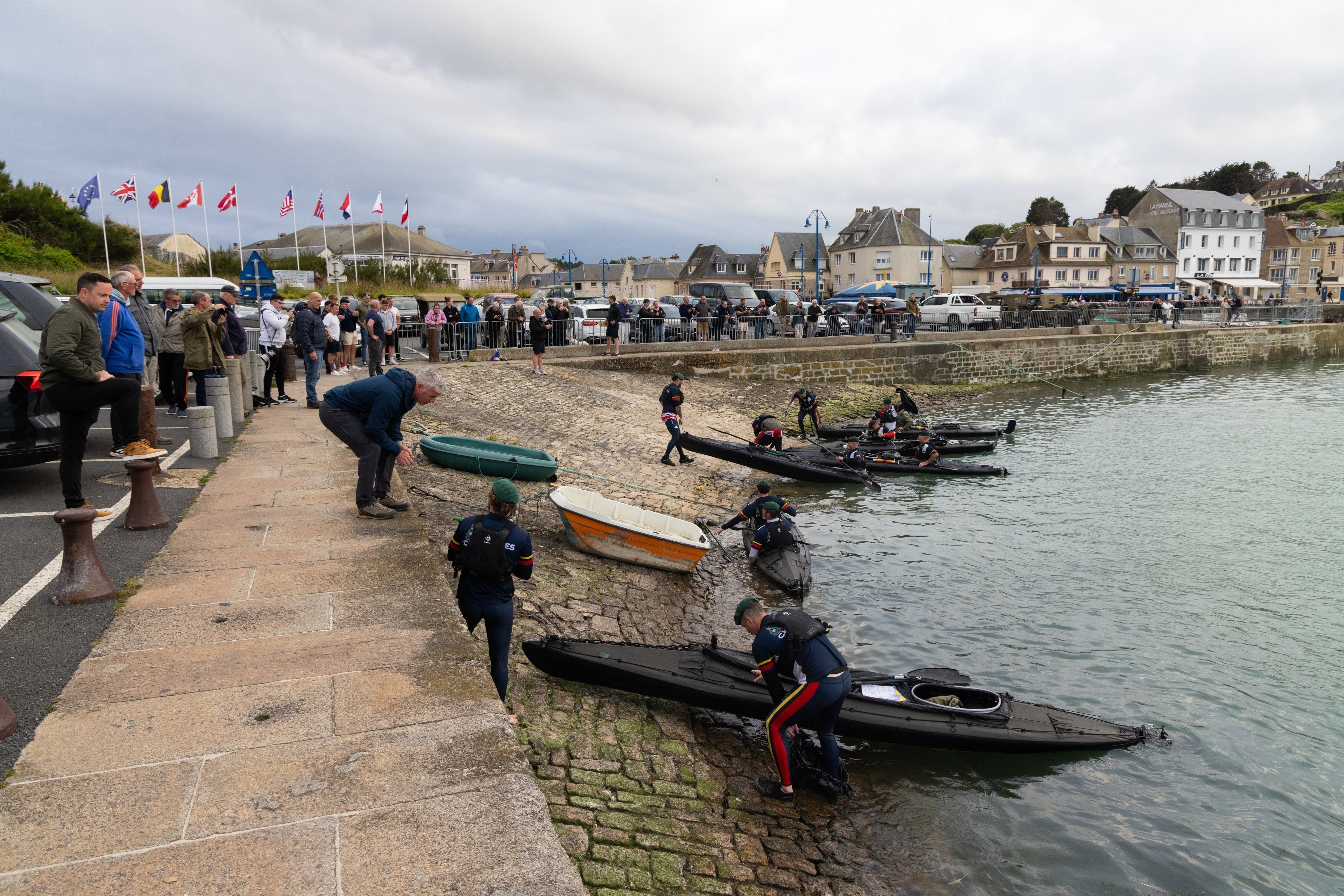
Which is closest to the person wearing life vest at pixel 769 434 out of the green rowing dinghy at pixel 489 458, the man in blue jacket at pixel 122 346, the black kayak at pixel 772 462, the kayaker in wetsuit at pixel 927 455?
the black kayak at pixel 772 462

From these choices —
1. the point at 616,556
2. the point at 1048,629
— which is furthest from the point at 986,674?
the point at 616,556

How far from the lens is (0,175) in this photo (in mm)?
32375

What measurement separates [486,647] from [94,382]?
4185mm

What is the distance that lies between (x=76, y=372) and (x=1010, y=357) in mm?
35576

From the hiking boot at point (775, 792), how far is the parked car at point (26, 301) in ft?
30.5

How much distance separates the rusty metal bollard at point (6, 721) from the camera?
385cm

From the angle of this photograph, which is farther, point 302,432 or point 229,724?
point 302,432

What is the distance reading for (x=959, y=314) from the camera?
121 ft

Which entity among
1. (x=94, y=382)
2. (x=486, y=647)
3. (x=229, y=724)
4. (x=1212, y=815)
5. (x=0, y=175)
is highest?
(x=0, y=175)

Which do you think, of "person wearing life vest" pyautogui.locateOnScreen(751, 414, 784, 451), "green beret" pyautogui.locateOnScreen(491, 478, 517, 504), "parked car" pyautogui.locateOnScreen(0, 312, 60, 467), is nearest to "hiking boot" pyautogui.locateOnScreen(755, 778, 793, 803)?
"green beret" pyautogui.locateOnScreen(491, 478, 517, 504)

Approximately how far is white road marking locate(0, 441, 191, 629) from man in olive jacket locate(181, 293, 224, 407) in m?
4.36

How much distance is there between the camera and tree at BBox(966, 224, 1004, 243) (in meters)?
112

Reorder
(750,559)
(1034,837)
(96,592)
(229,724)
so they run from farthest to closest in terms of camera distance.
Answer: (750,559)
(1034,837)
(96,592)
(229,724)

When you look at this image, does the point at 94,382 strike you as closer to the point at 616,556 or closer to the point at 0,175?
the point at 616,556
